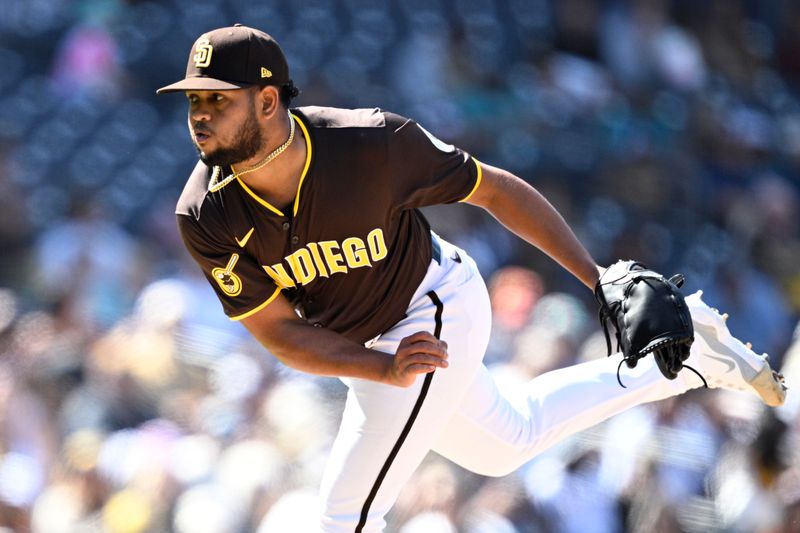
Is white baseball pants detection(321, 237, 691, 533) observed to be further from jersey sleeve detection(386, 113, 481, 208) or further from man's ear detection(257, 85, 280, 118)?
man's ear detection(257, 85, 280, 118)

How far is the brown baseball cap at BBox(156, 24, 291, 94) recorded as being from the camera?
11.1 ft

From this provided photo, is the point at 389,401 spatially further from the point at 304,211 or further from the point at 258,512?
the point at 258,512

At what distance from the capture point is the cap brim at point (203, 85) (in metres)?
3.34

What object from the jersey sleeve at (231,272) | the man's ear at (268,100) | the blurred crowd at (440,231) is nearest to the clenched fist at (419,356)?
the jersey sleeve at (231,272)

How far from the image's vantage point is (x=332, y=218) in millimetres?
3648

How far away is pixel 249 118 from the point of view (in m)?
3.48

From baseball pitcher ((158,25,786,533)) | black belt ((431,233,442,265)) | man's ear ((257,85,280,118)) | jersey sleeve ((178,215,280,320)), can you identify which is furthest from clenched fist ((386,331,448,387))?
man's ear ((257,85,280,118))

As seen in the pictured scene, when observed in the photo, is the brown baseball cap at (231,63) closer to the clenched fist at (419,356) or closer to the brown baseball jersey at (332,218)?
the brown baseball jersey at (332,218)

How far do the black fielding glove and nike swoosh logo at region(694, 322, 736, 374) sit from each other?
317 mm

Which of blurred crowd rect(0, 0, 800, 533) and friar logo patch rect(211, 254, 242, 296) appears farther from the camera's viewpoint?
blurred crowd rect(0, 0, 800, 533)

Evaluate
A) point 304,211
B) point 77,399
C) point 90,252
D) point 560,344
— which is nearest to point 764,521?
point 560,344

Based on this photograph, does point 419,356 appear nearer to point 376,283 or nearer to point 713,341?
point 376,283

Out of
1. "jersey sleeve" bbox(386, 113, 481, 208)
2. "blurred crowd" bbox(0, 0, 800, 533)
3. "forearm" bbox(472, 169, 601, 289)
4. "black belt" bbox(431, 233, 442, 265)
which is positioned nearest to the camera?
"jersey sleeve" bbox(386, 113, 481, 208)

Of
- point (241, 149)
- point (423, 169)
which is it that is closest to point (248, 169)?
point (241, 149)
